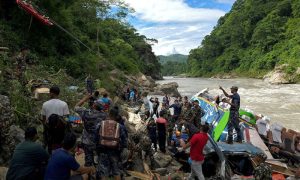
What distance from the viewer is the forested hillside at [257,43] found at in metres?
69.4

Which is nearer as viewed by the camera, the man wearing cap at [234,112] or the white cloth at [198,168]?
the white cloth at [198,168]

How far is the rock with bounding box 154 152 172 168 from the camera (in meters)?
9.90

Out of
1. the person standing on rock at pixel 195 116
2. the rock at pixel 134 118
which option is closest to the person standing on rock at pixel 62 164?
the person standing on rock at pixel 195 116

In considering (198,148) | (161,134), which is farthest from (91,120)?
(161,134)

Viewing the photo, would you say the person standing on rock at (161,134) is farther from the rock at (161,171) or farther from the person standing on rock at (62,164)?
the person standing on rock at (62,164)

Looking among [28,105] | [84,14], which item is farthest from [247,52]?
[28,105]

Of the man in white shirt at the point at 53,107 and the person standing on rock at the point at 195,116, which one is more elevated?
the man in white shirt at the point at 53,107

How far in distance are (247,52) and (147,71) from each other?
1031 inches

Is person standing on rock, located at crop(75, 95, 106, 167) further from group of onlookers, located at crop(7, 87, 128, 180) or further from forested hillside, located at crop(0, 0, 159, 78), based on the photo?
forested hillside, located at crop(0, 0, 159, 78)

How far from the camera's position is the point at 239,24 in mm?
101875

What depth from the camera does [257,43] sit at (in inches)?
3361

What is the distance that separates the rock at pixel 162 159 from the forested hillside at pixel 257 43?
48892 millimetres

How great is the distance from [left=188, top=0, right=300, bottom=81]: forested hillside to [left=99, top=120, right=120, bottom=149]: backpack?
53183 mm

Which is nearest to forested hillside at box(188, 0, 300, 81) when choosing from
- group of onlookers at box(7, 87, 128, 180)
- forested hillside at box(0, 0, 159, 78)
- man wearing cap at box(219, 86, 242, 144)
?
forested hillside at box(0, 0, 159, 78)
